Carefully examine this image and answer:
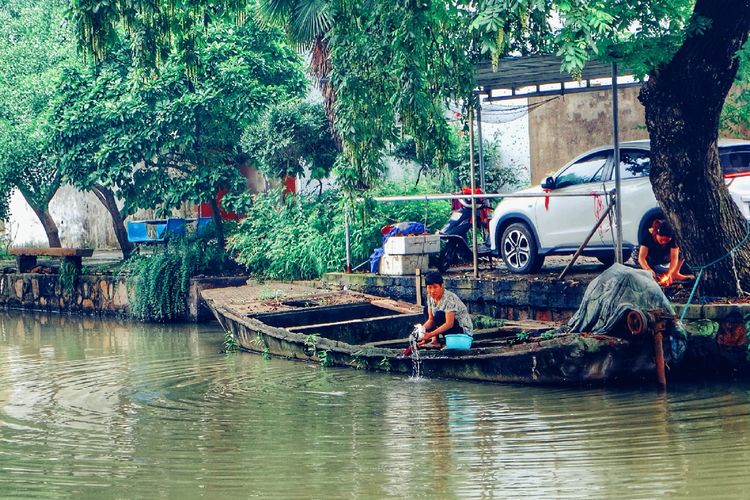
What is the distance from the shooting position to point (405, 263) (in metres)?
17.0

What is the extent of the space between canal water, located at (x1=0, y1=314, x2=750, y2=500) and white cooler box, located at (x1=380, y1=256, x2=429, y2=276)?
10.2 ft

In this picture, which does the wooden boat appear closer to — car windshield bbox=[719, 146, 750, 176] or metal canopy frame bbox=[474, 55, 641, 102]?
car windshield bbox=[719, 146, 750, 176]

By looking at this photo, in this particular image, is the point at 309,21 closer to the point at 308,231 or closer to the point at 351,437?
the point at 308,231

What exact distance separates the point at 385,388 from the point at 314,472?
3906 mm

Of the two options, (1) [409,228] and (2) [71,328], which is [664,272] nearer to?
(1) [409,228]

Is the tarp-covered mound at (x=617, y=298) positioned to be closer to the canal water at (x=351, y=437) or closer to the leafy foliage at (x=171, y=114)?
the canal water at (x=351, y=437)

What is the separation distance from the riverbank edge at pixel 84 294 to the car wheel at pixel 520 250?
6.33 metres

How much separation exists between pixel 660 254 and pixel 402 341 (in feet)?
11.3

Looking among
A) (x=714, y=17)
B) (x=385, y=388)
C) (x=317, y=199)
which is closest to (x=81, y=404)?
(x=385, y=388)

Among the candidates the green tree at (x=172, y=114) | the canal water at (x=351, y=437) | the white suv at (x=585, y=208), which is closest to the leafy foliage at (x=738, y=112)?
the white suv at (x=585, y=208)

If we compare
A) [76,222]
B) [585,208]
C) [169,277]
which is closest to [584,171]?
[585,208]

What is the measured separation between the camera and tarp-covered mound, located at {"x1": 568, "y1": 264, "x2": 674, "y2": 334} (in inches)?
453

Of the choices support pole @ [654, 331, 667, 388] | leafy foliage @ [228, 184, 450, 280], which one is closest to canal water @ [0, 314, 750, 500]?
support pole @ [654, 331, 667, 388]

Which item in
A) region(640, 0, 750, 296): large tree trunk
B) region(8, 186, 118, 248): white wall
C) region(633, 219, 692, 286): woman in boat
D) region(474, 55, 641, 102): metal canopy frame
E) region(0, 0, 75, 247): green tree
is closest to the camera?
region(640, 0, 750, 296): large tree trunk
